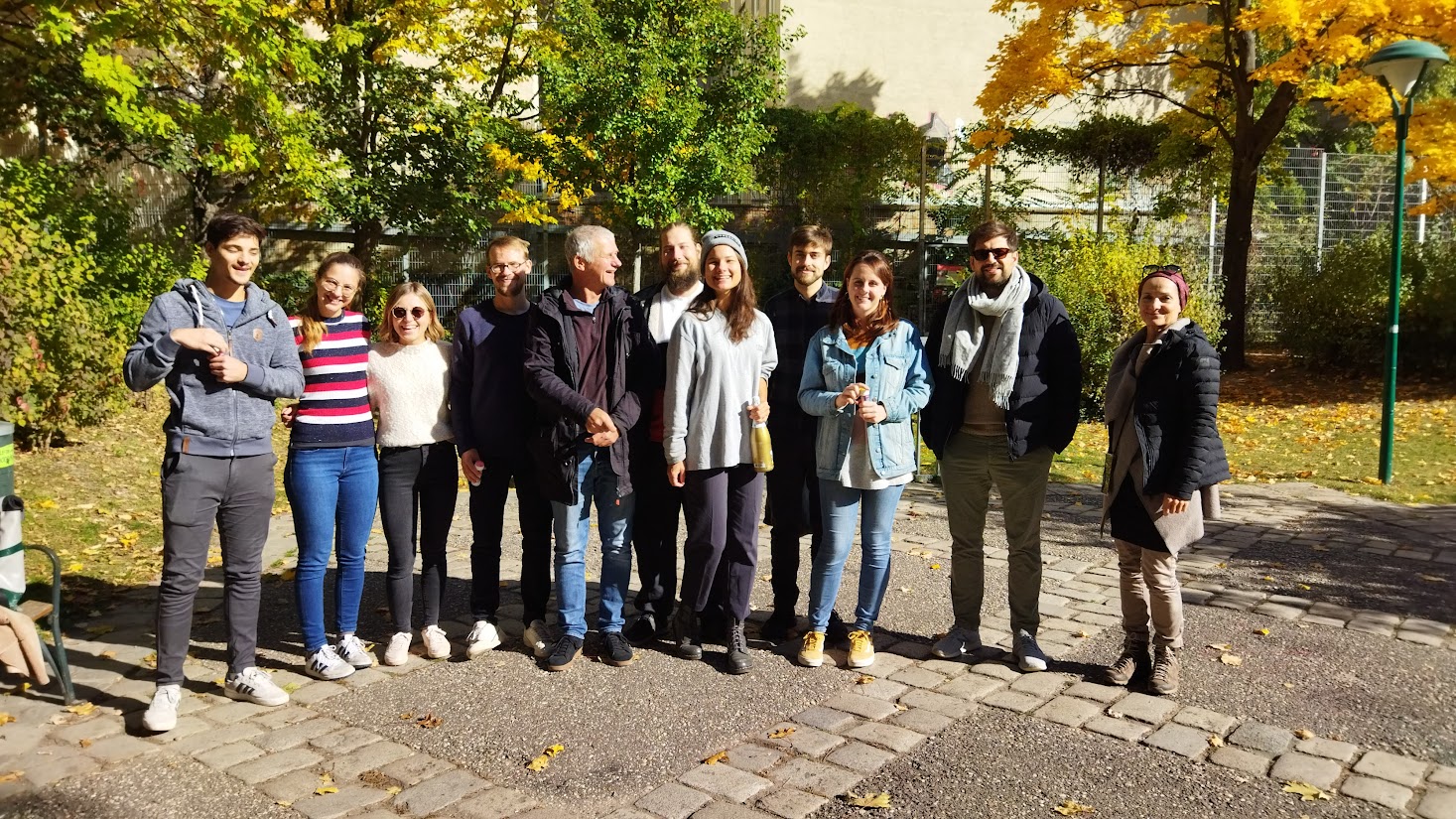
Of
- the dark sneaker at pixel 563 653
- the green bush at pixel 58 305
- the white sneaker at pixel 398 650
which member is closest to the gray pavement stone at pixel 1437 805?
the dark sneaker at pixel 563 653

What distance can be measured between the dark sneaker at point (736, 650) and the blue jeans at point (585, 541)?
534 millimetres

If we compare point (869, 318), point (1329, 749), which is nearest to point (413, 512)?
point (869, 318)

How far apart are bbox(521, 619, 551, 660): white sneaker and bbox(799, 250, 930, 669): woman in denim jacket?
1.19 m

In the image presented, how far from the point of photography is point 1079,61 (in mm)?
14469

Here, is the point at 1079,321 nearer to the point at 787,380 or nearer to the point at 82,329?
the point at 787,380

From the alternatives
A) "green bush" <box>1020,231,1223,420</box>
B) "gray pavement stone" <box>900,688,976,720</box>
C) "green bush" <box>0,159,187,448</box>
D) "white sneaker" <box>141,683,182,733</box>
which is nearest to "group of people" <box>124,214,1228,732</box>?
"white sneaker" <box>141,683,182,733</box>

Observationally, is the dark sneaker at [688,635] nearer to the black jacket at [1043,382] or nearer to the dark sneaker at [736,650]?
the dark sneaker at [736,650]

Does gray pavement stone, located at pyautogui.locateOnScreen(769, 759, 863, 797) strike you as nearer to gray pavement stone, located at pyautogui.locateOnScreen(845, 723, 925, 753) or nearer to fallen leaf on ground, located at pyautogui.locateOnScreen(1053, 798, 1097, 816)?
gray pavement stone, located at pyautogui.locateOnScreen(845, 723, 925, 753)

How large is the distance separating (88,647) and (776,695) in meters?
3.25

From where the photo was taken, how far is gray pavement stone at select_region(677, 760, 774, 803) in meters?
3.73

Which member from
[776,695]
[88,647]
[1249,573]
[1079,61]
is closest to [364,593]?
[88,647]

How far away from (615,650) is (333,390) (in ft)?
5.57

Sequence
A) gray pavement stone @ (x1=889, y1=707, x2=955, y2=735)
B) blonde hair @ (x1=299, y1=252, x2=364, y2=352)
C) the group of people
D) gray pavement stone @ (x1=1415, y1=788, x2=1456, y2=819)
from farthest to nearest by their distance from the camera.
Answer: blonde hair @ (x1=299, y1=252, x2=364, y2=352)
the group of people
gray pavement stone @ (x1=889, y1=707, x2=955, y2=735)
gray pavement stone @ (x1=1415, y1=788, x2=1456, y2=819)

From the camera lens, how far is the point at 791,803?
366 centimetres
